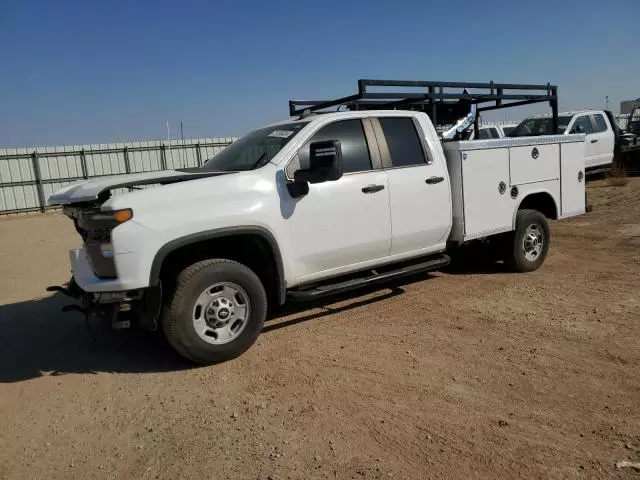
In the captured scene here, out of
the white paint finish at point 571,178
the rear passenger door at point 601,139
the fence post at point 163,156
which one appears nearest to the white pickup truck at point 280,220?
the white paint finish at point 571,178

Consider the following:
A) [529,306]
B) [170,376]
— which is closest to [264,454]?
[170,376]

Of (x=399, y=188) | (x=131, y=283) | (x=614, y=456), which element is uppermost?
(x=399, y=188)

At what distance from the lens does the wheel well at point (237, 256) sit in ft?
14.6

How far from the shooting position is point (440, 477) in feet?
9.17

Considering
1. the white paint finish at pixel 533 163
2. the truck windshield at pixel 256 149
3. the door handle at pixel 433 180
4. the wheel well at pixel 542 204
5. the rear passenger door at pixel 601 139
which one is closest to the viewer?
the truck windshield at pixel 256 149

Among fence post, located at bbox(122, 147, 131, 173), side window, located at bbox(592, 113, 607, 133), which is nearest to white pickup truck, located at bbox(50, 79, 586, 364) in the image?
side window, located at bbox(592, 113, 607, 133)

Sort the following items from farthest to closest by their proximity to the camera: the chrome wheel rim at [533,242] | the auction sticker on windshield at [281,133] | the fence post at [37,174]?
the fence post at [37,174]
the chrome wheel rim at [533,242]
the auction sticker on windshield at [281,133]

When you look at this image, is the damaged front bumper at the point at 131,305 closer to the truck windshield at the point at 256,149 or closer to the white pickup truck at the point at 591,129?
the truck windshield at the point at 256,149

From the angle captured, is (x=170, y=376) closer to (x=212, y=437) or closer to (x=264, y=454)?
(x=212, y=437)

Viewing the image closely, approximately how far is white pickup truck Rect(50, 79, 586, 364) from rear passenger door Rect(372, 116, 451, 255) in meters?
0.01

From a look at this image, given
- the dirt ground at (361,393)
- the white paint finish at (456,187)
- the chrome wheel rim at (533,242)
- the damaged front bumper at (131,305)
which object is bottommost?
the dirt ground at (361,393)

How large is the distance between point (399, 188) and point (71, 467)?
3.61 m

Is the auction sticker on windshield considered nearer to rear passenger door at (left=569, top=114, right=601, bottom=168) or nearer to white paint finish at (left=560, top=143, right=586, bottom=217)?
white paint finish at (left=560, top=143, right=586, bottom=217)

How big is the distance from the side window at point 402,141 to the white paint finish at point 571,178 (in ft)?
7.82
